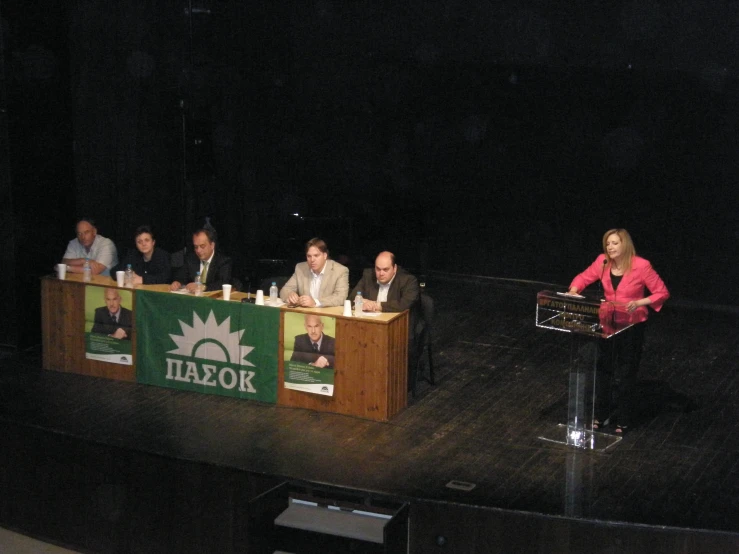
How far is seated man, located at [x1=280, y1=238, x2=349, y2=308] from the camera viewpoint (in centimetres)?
730

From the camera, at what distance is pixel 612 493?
593 centimetres

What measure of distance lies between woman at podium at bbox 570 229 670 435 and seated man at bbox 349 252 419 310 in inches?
47.0

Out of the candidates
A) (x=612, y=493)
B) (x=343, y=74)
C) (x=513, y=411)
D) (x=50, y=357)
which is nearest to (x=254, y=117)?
(x=343, y=74)

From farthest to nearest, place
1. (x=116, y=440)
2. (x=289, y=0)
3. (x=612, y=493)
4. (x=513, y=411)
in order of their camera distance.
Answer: (x=289, y=0) → (x=513, y=411) → (x=116, y=440) → (x=612, y=493)

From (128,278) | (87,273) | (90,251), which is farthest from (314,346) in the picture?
(90,251)

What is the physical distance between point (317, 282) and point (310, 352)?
0.55m

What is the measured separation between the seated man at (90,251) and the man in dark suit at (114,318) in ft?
1.72

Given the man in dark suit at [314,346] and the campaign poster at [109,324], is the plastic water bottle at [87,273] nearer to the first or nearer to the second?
the campaign poster at [109,324]

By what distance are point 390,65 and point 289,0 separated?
1.23m

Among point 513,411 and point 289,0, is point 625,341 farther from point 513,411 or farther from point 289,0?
point 289,0

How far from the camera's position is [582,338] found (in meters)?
6.51

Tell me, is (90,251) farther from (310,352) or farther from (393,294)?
(393,294)

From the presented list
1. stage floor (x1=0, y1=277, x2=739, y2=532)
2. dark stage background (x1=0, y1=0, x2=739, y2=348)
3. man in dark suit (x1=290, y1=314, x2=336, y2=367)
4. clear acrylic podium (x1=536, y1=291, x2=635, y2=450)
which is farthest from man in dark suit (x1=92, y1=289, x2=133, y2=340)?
clear acrylic podium (x1=536, y1=291, x2=635, y2=450)

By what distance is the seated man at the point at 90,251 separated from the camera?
27.3 ft
